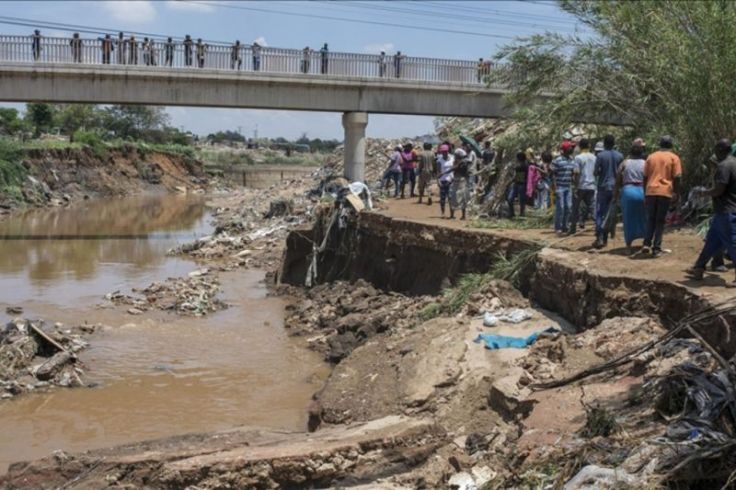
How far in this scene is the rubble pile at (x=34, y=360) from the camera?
1202 centimetres

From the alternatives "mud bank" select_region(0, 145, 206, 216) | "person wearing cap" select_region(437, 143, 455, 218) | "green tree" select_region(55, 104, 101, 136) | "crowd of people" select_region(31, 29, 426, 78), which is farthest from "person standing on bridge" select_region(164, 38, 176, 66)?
"green tree" select_region(55, 104, 101, 136)

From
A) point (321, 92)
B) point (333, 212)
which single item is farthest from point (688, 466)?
point (321, 92)

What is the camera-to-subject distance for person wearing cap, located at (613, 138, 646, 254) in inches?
444

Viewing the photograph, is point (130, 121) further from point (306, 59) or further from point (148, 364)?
point (148, 364)

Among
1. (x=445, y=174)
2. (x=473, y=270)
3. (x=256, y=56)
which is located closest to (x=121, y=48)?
(x=256, y=56)

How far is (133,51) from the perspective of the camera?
88.7ft

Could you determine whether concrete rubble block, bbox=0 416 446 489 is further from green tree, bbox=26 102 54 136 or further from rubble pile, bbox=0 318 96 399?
green tree, bbox=26 102 54 136

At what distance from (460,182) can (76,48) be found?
15.7 metres

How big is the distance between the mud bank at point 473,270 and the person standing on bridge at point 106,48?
10.7m

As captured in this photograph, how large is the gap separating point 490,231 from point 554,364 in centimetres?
573

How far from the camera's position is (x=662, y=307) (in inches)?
360

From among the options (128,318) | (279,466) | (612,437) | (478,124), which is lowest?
(128,318)

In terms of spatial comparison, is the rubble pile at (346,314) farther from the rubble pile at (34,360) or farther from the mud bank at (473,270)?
the rubble pile at (34,360)

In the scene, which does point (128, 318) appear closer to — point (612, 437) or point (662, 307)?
point (662, 307)
